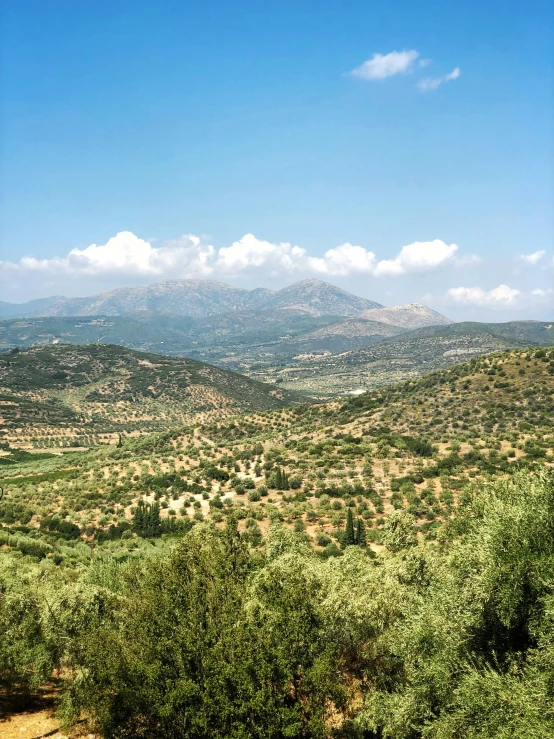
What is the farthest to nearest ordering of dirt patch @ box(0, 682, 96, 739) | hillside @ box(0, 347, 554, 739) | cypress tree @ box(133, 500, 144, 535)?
cypress tree @ box(133, 500, 144, 535) → dirt patch @ box(0, 682, 96, 739) → hillside @ box(0, 347, 554, 739)

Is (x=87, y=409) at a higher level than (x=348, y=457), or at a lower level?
lower

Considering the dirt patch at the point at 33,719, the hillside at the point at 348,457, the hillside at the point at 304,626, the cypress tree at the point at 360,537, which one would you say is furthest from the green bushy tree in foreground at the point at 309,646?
the hillside at the point at 348,457

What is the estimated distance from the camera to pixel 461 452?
211 feet

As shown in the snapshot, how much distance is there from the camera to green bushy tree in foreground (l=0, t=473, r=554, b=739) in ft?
48.7

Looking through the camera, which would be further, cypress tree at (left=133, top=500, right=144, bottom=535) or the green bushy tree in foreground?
cypress tree at (left=133, top=500, right=144, bottom=535)

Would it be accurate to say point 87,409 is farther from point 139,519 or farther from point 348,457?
point 348,457

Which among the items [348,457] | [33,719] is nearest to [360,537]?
[348,457]

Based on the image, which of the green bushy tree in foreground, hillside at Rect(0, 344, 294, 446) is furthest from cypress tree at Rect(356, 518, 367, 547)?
hillside at Rect(0, 344, 294, 446)

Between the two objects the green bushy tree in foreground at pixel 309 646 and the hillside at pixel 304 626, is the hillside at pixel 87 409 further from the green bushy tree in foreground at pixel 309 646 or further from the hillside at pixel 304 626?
the green bushy tree in foreground at pixel 309 646

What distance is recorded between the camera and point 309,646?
17.4m

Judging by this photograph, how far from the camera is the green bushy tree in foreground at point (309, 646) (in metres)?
14.8

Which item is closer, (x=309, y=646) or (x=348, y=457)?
(x=309, y=646)

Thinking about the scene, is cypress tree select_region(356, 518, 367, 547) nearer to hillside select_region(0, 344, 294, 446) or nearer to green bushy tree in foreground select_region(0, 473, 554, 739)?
green bushy tree in foreground select_region(0, 473, 554, 739)

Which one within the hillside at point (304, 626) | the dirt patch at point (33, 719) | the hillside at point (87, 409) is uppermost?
the hillside at point (304, 626)
